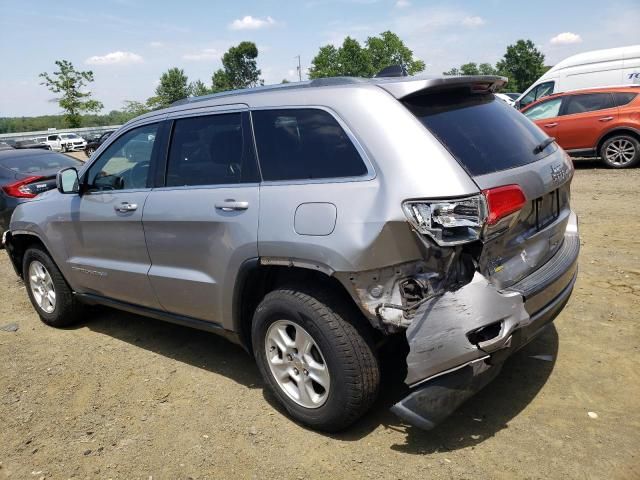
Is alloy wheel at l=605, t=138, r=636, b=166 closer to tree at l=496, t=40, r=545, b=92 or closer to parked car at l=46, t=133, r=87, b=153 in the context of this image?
parked car at l=46, t=133, r=87, b=153

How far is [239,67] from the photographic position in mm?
88125

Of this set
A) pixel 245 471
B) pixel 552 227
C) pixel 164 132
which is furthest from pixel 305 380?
pixel 164 132

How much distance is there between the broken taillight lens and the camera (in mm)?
2381

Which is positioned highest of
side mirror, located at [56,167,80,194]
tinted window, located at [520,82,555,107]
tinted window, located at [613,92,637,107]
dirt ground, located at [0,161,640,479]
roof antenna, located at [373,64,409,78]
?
roof antenna, located at [373,64,409,78]

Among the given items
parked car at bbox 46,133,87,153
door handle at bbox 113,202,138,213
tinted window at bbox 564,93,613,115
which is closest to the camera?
door handle at bbox 113,202,138,213

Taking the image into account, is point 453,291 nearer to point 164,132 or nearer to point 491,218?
point 491,218

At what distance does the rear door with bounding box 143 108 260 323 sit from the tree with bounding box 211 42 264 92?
86.2 metres

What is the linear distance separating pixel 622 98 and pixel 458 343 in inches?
394

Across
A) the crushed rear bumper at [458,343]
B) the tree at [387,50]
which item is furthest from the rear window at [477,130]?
the tree at [387,50]

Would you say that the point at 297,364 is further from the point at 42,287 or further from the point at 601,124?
the point at 601,124

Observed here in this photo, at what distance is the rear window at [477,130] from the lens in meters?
2.61

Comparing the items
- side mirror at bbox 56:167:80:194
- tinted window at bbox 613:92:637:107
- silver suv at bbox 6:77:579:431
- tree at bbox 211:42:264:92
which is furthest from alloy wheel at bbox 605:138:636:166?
tree at bbox 211:42:264:92

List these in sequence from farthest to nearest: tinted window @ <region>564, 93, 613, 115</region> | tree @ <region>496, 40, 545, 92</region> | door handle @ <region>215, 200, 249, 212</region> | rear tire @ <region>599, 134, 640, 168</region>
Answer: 1. tree @ <region>496, 40, 545, 92</region>
2. tinted window @ <region>564, 93, 613, 115</region>
3. rear tire @ <region>599, 134, 640, 168</region>
4. door handle @ <region>215, 200, 249, 212</region>

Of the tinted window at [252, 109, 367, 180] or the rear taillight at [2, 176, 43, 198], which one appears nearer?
the tinted window at [252, 109, 367, 180]
